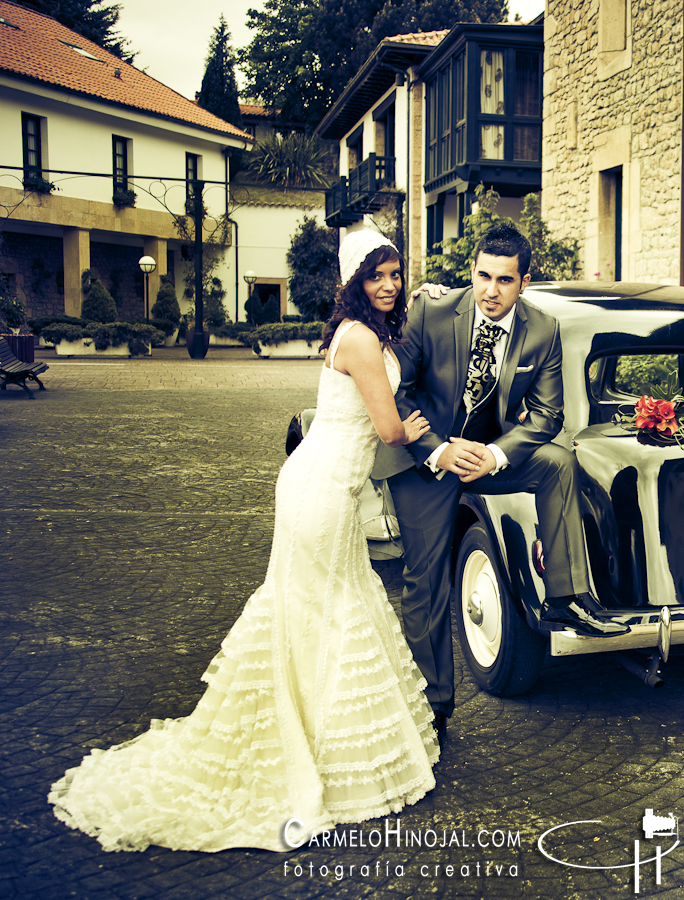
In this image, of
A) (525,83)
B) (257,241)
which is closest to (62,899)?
(525,83)

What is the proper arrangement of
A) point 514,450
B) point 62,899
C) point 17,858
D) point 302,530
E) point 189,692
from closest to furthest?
point 62,899 < point 17,858 < point 302,530 < point 514,450 < point 189,692

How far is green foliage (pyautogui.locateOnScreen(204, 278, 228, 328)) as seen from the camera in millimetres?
36219

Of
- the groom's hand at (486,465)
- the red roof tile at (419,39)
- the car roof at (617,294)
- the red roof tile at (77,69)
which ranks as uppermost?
the red roof tile at (77,69)

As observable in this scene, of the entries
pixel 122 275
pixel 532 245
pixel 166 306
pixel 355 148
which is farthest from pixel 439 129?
pixel 122 275

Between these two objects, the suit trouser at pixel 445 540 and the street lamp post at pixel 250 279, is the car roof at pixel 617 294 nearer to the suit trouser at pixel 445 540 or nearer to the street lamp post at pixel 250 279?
the suit trouser at pixel 445 540

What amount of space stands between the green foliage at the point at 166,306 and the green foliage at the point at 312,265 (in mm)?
6828

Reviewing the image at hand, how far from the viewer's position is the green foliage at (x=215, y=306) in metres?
36.2

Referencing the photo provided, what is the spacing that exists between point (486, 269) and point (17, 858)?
2.49 metres

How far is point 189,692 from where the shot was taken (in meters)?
3.72

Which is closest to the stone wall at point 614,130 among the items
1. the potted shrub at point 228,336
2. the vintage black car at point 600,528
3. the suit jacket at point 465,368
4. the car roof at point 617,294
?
the car roof at point 617,294

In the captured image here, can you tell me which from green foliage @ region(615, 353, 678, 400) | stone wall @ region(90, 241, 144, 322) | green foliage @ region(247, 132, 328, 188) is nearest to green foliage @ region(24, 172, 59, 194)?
stone wall @ region(90, 241, 144, 322)

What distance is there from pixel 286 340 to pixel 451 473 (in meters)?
24.6

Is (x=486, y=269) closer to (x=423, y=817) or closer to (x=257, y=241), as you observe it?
(x=423, y=817)

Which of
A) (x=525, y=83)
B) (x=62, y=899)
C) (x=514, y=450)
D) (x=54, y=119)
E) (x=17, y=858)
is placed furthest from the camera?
(x=54, y=119)
